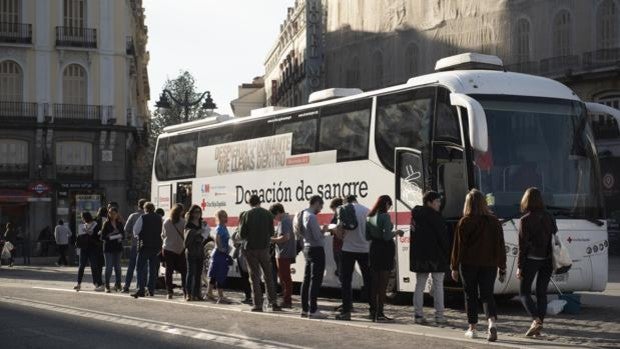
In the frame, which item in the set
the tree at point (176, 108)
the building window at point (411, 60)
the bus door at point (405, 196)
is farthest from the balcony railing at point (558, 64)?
the tree at point (176, 108)

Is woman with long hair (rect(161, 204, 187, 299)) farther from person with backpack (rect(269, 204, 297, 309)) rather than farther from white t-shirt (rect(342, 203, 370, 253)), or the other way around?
white t-shirt (rect(342, 203, 370, 253))

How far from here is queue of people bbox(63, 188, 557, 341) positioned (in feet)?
37.1

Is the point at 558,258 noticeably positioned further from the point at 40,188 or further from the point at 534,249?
the point at 40,188

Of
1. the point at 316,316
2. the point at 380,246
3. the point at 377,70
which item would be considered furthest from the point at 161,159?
the point at 377,70

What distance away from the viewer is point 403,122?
52.5ft

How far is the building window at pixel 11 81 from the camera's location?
50.4 m

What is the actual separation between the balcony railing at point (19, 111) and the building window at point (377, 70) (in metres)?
17.0

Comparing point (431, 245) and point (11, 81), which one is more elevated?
point (11, 81)

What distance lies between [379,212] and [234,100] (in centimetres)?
9562

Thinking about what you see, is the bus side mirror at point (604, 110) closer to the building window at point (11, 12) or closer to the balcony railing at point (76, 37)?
the balcony railing at point (76, 37)

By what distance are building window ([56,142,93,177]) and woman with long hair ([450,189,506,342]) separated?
4128 cm

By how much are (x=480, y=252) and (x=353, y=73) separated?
143 ft

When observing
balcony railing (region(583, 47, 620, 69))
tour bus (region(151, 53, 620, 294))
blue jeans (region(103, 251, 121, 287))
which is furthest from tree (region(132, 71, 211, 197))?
tour bus (region(151, 53, 620, 294))

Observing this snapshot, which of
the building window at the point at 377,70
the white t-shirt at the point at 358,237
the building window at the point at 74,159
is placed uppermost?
the building window at the point at 377,70
